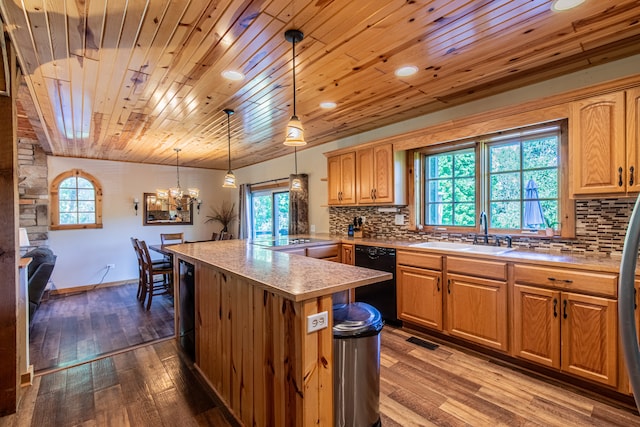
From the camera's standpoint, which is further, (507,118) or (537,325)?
(507,118)

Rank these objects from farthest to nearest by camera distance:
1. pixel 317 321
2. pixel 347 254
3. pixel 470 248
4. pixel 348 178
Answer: pixel 348 178 → pixel 347 254 → pixel 470 248 → pixel 317 321

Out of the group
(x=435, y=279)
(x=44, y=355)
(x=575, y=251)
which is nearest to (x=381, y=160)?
(x=435, y=279)

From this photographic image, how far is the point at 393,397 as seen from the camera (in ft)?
6.95

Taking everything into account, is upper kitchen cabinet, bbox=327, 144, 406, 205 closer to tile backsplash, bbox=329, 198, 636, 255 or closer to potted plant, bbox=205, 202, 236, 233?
tile backsplash, bbox=329, 198, 636, 255

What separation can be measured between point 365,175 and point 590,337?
255 centimetres

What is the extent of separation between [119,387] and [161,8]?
8.46 feet

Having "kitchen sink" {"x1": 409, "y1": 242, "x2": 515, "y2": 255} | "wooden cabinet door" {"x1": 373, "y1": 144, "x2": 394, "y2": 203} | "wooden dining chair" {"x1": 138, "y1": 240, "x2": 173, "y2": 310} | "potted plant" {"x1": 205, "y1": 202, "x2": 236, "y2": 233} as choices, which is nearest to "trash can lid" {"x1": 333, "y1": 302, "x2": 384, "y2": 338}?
"kitchen sink" {"x1": 409, "y1": 242, "x2": 515, "y2": 255}

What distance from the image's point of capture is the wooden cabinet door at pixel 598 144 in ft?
6.91

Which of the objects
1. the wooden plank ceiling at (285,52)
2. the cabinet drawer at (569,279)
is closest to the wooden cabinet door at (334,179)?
the wooden plank ceiling at (285,52)

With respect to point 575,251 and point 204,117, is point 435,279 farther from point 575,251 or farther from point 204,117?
point 204,117

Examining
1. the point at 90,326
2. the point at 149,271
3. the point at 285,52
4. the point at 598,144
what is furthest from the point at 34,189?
the point at 598,144

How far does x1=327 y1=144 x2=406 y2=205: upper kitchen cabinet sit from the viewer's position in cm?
360

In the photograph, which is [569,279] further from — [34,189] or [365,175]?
[34,189]

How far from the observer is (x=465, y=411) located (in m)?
1.96
